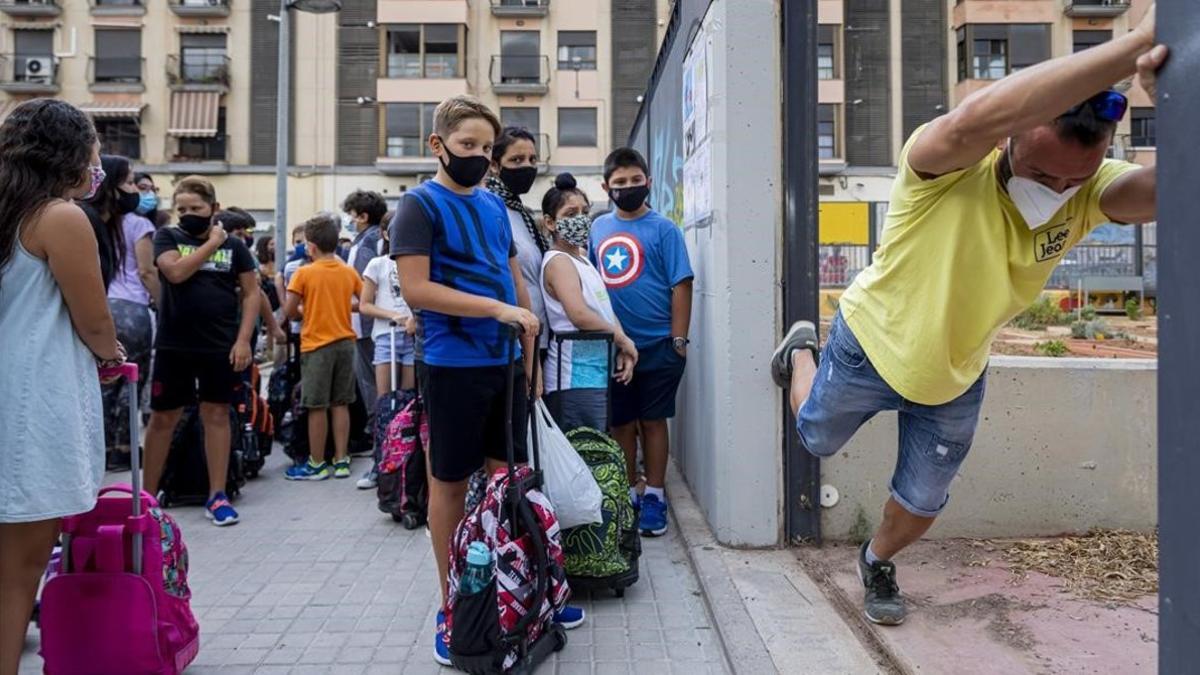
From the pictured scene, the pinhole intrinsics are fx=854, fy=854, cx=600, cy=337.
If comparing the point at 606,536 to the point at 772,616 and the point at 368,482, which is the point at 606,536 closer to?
the point at 772,616

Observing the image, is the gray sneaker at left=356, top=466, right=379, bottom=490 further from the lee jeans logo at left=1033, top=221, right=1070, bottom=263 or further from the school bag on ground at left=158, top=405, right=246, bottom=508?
the lee jeans logo at left=1033, top=221, right=1070, bottom=263

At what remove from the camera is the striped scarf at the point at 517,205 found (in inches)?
153

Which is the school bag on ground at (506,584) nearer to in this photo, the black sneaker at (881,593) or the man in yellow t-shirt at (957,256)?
the man in yellow t-shirt at (957,256)

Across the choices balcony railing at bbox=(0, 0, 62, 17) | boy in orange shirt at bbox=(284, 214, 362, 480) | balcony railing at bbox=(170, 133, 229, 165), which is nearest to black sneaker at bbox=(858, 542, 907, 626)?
boy in orange shirt at bbox=(284, 214, 362, 480)

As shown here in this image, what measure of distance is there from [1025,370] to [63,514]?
12.6 ft

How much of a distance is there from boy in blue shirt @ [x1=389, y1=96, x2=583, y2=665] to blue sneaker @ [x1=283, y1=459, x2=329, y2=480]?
10.9ft

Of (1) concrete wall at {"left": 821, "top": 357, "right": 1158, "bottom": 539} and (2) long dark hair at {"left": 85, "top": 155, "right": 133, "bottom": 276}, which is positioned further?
(2) long dark hair at {"left": 85, "top": 155, "right": 133, "bottom": 276}

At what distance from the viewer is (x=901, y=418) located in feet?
10.2

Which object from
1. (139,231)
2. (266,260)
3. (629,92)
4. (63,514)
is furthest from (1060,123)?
(629,92)

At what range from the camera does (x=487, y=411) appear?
3.07 metres

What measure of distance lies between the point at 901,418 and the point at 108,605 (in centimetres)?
273

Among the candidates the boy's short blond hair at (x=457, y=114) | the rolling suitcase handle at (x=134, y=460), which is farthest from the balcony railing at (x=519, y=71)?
the rolling suitcase handle at (x=134, y=460)

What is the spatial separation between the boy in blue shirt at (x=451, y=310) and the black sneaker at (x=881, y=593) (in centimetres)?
144

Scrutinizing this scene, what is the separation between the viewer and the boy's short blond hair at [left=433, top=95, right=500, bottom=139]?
120 inches
